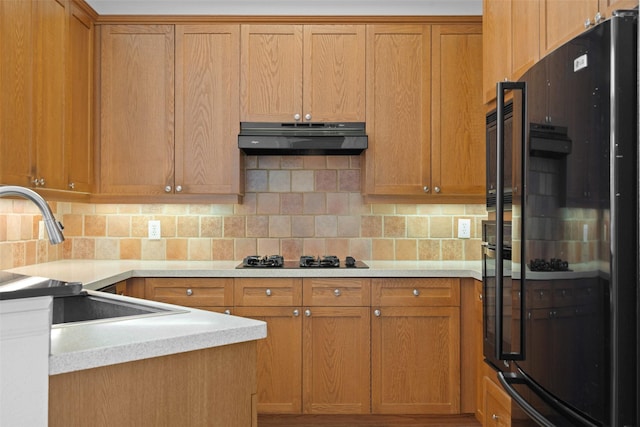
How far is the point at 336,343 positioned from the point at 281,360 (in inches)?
12.6

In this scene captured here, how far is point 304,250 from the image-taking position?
376cm

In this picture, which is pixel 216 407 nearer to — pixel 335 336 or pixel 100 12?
pixel 335 336

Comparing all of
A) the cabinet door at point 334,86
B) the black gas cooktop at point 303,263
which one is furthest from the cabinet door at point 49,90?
the cabinet door at point 334,86

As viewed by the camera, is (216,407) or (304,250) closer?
(216,407)

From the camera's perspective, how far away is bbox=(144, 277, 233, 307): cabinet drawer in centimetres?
319

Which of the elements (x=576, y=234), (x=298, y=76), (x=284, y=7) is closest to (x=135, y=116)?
(x=298, y=76)

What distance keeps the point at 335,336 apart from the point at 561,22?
1.98 meters

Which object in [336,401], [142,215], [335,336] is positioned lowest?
[336,401]

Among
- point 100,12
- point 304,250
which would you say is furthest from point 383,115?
point 100,12

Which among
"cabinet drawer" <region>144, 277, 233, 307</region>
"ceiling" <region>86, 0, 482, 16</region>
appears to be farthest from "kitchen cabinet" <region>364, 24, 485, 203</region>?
"cabinet drawer" <region>144, 277, 233, 307</region>

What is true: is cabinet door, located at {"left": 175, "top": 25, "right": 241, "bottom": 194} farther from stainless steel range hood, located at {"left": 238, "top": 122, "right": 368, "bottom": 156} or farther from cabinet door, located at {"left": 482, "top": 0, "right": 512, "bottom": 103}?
cabinet door, located at {"left": 482, "top": 0, "right": 512, "bottom": 103}

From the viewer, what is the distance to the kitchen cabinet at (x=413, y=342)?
10.5 feet

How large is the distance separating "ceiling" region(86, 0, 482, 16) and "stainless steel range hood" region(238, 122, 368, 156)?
0.70m

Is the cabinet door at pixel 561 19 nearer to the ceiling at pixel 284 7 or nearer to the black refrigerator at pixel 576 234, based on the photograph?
the black refrigerator at pixel 576 234
